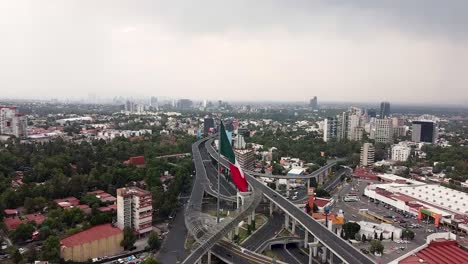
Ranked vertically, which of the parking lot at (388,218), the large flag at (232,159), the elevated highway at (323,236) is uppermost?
the large flag at (232,159)

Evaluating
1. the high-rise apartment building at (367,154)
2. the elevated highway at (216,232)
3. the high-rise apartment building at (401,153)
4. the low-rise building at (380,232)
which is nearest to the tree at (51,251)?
the elevated highway at (216,232)

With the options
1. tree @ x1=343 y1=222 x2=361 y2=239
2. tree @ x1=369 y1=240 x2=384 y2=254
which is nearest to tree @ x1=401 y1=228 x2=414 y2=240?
tree @ x1=343 y1=222 x2=361 y2=239

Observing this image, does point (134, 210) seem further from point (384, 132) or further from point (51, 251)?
point (384, 132)

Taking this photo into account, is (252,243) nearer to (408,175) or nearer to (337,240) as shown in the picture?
(337,240)

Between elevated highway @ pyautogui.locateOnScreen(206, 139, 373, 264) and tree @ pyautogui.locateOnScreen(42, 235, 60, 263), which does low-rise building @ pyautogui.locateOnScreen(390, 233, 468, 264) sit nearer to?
elevated highway @ pyautogui.locateOnScreen(206, 139, 373, 264)

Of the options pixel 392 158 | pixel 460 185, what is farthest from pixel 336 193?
pixel 392 158

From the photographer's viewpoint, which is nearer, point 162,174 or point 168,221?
point 168,221

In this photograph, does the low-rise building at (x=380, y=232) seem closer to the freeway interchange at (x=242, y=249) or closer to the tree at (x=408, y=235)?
the tree at (x=408, y=235)
